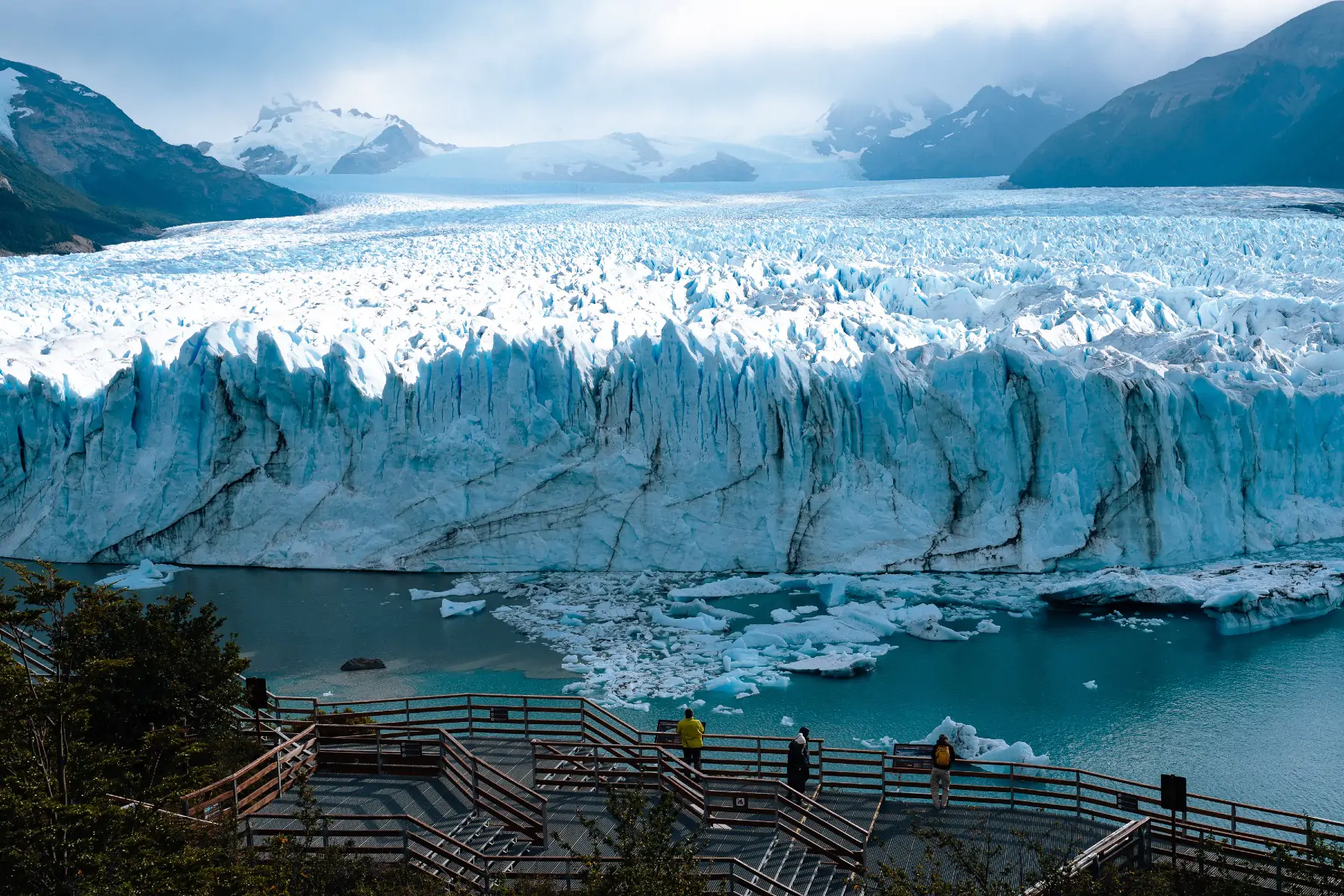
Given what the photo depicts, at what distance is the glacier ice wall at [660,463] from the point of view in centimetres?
1565

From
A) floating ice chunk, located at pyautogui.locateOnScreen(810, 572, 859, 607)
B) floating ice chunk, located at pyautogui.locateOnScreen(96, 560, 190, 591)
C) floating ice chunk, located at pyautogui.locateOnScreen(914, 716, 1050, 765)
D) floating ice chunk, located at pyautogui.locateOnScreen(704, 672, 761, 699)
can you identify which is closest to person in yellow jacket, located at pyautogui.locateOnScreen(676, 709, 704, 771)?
floating ice chunk, located at pyautogui.locateOnScreen(914, 716, 1050, 765)

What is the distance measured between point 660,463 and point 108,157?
117 feet

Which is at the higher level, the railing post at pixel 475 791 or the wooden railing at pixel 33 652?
the wooden railing at pixel 33 652

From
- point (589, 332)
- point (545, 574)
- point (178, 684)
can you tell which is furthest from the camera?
point (589, 332)

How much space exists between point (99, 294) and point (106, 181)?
2546 centimetres

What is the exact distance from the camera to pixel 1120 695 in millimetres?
12055

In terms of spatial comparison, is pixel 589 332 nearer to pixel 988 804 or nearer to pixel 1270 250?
pixel 988 804

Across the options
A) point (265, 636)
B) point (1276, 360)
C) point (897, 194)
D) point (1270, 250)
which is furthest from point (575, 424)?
point (897, 194)

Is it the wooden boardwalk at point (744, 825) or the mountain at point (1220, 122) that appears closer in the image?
the wooden boardwalk at point (744, 825)

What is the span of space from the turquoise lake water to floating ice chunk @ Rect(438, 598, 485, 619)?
0.11 metres

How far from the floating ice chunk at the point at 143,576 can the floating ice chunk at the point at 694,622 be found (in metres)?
6.73

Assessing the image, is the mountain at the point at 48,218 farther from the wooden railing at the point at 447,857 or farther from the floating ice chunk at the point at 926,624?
the wooden railing at the point at 447,857

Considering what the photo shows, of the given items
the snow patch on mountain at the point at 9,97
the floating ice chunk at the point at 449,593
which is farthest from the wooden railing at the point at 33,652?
the snow patch on mountain at the point at 9,97

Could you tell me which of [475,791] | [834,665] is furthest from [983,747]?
[475,791]
